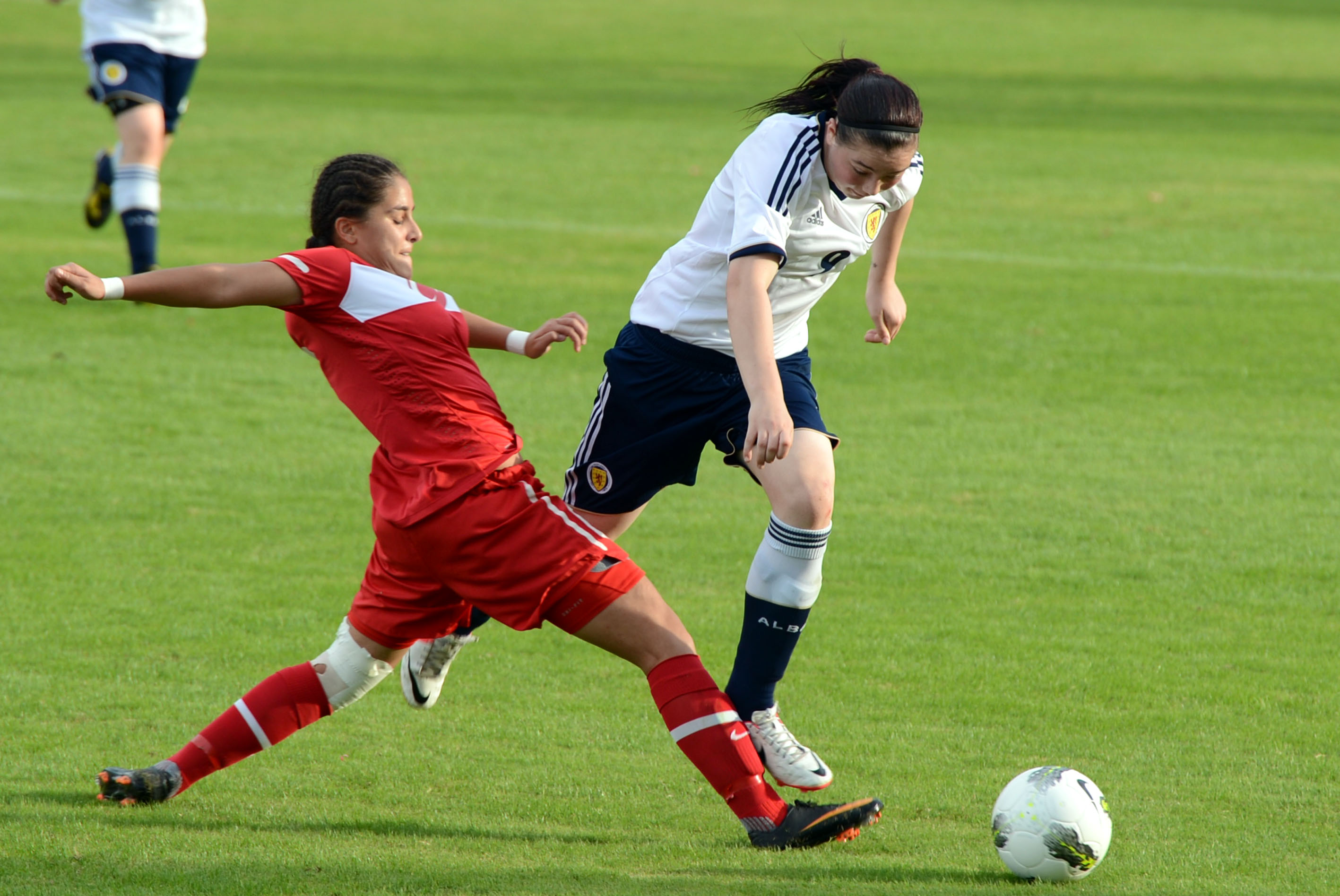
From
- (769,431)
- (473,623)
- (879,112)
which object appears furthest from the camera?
(473,623)

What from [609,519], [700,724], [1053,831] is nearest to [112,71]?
[609,519]

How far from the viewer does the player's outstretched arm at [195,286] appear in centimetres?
337

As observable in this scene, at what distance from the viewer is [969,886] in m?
3.44

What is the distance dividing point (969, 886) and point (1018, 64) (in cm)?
2585

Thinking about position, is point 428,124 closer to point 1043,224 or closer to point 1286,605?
point 1043,224

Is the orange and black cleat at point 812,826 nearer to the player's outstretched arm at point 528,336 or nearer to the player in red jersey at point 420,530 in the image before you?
the player in red jersey at point 420,530

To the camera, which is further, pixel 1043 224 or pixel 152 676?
pixel 1043 224

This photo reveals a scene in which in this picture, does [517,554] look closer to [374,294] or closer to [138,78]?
[374,294]

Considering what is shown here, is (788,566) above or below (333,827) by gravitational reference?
above

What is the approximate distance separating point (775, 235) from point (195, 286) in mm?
1322

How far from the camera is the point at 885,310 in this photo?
4.86 meters

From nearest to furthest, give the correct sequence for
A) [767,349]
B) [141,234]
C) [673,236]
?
[767,349] < [141,234] < [673,236]

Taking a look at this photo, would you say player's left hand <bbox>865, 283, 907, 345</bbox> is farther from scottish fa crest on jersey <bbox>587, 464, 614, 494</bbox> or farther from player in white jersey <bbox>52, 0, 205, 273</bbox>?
player in white jersey <bbox>52, 0, 205, 273</bbox>

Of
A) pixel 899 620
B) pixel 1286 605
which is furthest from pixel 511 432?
pixel 1286 605
